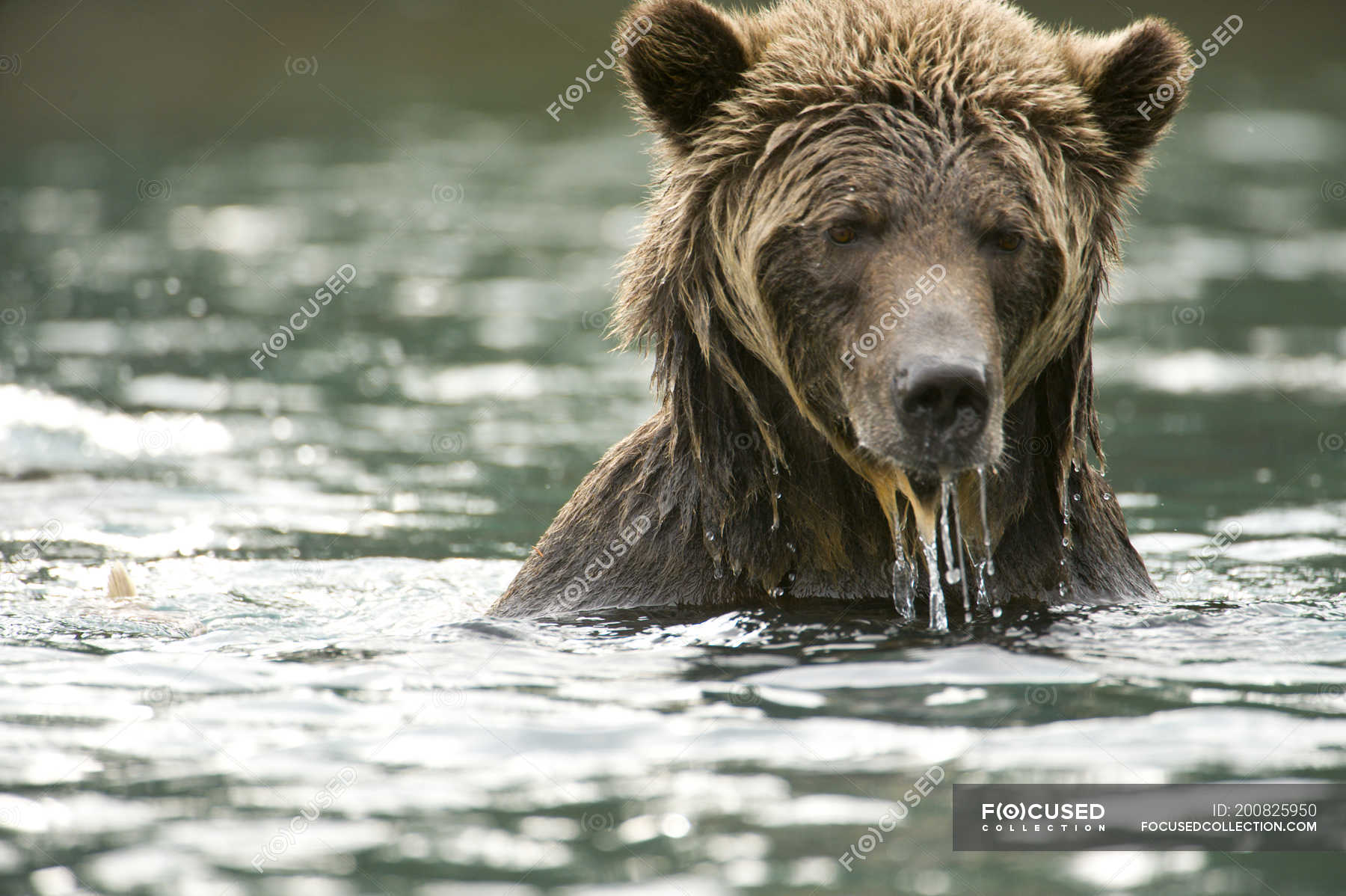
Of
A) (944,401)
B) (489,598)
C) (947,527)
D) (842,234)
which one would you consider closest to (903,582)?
(947,527)

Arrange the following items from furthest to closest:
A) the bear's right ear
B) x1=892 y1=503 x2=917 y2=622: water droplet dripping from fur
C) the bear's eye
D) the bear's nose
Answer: x1=892 y1=503 x2=917 y2=622: water droplet dripping from fur, the bear's right ear, the bear's eye, the bear's nose

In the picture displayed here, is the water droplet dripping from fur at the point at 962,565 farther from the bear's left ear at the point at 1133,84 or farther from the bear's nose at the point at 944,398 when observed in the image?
the bear's left ear at the point at 1133,84

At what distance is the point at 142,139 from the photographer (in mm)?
22375

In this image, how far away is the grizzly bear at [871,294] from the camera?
5254mm

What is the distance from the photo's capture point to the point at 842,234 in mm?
5367

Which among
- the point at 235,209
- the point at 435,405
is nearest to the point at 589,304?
the point at 435,405

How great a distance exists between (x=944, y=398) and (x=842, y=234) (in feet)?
2.51

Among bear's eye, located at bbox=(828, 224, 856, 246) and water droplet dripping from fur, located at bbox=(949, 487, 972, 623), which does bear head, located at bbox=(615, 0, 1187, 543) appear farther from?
water droplet dripping from fur, located at bbox=(949, 487, 972, 623)

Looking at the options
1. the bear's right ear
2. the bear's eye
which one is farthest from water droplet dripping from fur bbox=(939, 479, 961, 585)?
the bear's right ear

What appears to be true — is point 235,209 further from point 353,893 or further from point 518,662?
point 353,893

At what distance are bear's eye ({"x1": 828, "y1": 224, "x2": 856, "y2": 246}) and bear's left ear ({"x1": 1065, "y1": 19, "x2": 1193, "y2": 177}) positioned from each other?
41.2 inches

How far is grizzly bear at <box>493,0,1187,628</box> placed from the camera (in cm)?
525

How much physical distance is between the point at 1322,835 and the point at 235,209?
16.7 metres

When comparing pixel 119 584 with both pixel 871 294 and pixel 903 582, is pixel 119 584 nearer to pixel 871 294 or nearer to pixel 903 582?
pixel 903 582
